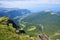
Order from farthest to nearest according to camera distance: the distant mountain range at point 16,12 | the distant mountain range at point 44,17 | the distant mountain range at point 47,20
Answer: the distant mountain range at point 44,17 → the distant mountain range at point 16,12 → the distant mountain range at point 47,20

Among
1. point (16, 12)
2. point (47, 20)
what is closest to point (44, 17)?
point (47, 20)

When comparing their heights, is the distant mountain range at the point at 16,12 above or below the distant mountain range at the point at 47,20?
above

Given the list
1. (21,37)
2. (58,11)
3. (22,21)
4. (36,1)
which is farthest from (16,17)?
(21,37)

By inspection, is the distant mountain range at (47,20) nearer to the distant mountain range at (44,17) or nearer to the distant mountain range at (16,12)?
the distant mountain range at (44,17)

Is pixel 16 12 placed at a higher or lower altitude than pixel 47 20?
higher

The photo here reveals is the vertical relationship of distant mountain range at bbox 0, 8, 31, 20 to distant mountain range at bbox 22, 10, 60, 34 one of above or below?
above

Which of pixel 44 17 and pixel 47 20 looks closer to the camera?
pixel 47 20

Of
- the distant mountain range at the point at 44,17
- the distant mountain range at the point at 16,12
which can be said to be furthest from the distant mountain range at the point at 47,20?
the distant mountain range at the point at 16,12

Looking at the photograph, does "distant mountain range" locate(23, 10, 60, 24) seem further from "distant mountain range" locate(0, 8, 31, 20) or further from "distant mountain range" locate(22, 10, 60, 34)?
"distant mountain range" locate(0, 8, 31, 20)

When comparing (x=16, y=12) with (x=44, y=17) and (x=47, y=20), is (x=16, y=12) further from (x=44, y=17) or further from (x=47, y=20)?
(x=47, y=20)

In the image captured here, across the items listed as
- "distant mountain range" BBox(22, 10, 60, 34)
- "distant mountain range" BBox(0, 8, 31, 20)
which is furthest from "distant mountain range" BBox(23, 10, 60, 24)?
"distant mountain range" BBox(0, 8, 31, 20)

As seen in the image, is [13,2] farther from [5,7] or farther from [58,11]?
[58,11]
